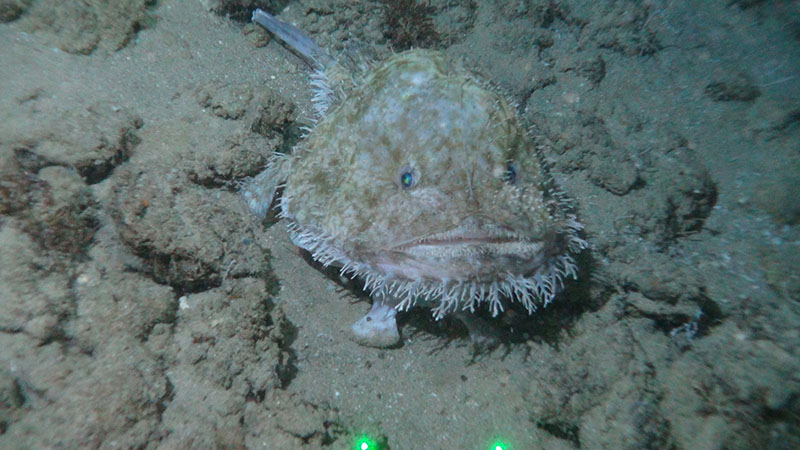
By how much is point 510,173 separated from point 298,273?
81.3 inches

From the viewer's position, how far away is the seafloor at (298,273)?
2.49 m

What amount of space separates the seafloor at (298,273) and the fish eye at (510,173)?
4.13ft

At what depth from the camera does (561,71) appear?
526 cm

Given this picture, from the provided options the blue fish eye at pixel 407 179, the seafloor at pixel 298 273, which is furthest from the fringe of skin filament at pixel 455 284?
the blue fish eye at pixel 407 179

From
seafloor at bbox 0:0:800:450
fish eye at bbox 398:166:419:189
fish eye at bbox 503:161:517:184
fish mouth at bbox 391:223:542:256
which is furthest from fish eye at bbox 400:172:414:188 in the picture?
seafloor at bbox 0:0:800:450

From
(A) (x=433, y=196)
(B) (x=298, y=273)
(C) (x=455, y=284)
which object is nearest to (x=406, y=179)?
(A) (x=433, y=196)

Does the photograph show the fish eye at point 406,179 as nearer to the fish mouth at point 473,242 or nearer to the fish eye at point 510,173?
the fish mouth at point 473,242

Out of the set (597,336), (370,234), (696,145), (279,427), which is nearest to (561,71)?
(696,145)

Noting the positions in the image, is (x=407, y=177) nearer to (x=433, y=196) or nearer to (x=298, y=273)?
(x=433, y=196)

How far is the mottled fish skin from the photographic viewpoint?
2695 millimetres

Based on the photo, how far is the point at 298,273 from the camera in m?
3.78

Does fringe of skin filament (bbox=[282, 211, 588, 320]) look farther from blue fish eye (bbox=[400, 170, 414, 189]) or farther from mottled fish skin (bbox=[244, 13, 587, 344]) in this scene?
blue fish eye (bbox=[400, 170, 414, 189])

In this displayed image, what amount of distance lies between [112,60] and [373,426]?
4.24 metres

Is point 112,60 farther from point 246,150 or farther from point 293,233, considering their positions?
point 293,233
